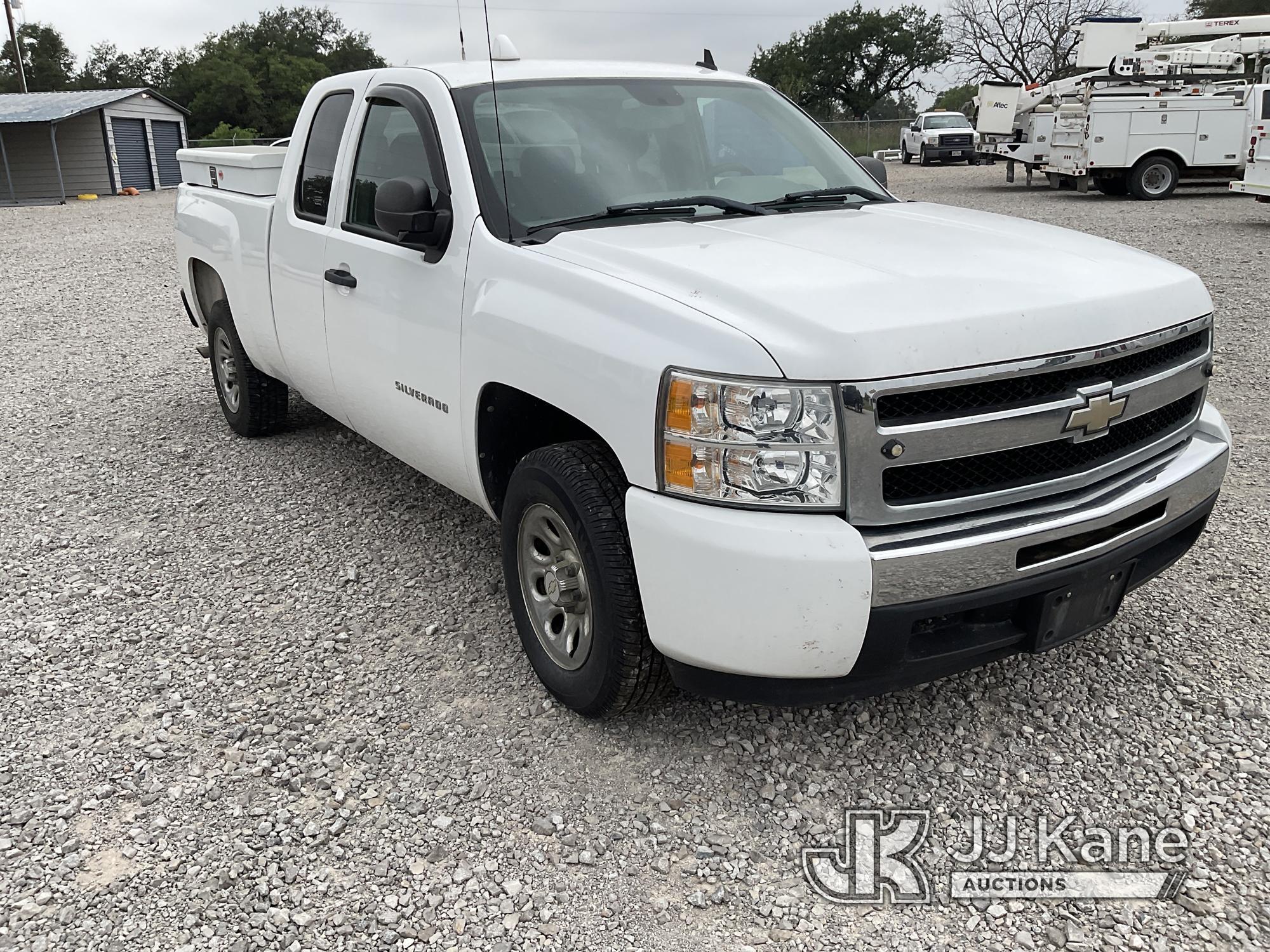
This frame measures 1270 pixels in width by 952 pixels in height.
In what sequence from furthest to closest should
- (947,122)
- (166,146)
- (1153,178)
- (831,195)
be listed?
1. (166,146)
2. (947,122)
3. (1153,178)
4. (831,195)

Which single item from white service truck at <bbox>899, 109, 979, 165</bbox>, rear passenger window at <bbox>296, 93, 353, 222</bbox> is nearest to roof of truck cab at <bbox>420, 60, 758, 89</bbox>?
rear passenger window at <bbox>296, 93, 353, 222</bbox>

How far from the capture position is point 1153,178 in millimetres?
19938

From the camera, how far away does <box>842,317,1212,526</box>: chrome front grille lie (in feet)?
8.38

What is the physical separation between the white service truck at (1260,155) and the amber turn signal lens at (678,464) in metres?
15.7

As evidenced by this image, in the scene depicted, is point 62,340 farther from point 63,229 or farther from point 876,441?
point 63,229

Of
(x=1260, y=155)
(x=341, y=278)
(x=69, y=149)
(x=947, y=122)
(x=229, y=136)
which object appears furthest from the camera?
(x=229, y=136)

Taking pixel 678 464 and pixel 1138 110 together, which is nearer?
pixel 678 464

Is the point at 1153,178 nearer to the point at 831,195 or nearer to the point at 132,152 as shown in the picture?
the point at 831,195

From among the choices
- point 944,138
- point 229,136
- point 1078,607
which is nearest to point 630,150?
point 1078,607

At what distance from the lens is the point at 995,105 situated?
75.4 ft

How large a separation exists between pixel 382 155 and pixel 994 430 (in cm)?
272

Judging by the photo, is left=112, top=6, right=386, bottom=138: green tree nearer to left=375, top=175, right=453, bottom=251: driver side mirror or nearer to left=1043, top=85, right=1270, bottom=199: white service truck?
left=1043, top=85, right=1270, bottom=199: white service truck

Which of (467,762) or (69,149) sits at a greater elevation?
(69,149)

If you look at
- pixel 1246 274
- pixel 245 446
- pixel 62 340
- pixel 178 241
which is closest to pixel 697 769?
pixel 245 446
